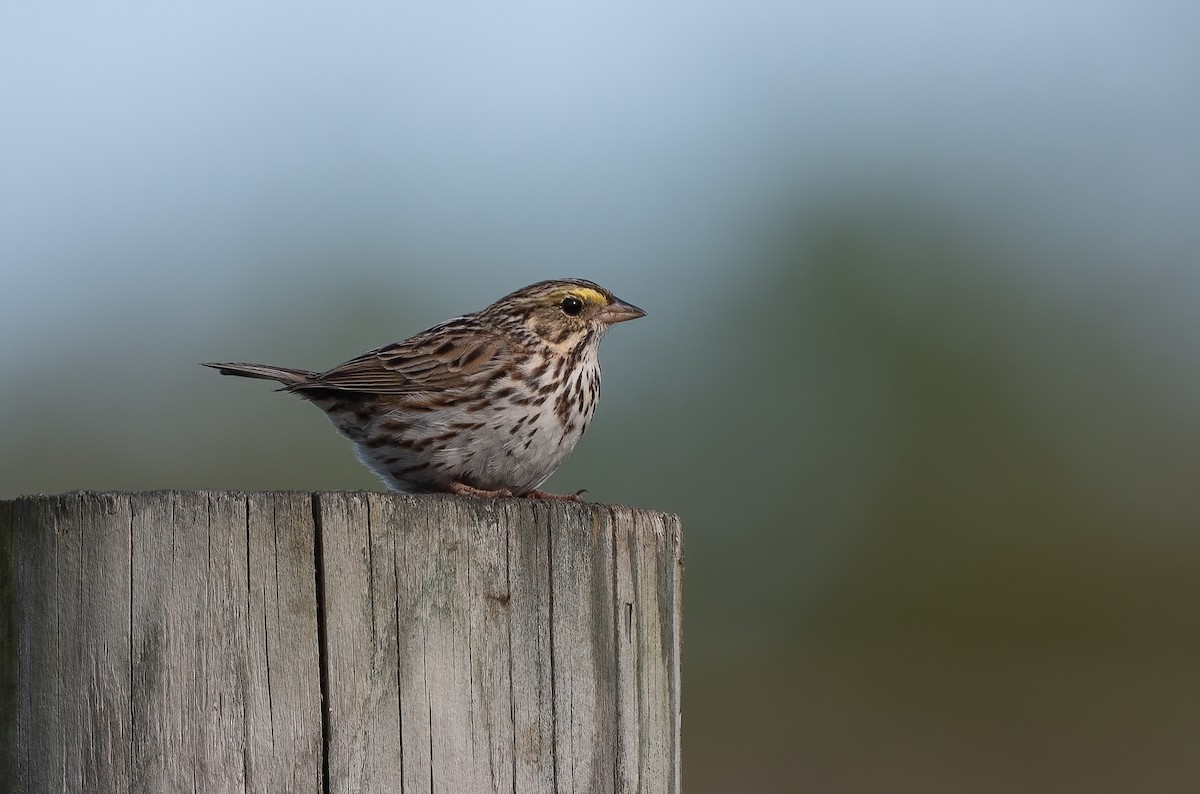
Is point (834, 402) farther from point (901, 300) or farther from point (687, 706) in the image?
point (687, 706)

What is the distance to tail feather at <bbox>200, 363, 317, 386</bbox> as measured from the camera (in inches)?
248

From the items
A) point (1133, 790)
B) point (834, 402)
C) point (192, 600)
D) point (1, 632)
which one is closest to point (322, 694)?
point (192, 600)

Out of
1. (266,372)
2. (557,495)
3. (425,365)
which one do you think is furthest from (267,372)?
(557,495)

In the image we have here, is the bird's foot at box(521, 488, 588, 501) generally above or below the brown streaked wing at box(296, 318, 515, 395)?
below

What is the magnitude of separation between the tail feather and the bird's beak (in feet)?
4.48

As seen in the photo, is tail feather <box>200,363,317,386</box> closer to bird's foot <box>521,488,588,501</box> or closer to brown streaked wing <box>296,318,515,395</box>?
brown streaked wing <box>296,318,515,395</box>

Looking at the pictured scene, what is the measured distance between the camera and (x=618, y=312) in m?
6.75

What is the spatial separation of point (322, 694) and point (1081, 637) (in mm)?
11571

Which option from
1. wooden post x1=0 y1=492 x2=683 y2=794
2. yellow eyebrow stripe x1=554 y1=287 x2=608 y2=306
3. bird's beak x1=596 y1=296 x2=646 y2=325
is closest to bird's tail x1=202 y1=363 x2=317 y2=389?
yellow eyebrow stripe x1=554 y1=287 x2=608 y2=306

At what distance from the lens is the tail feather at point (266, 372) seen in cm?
630

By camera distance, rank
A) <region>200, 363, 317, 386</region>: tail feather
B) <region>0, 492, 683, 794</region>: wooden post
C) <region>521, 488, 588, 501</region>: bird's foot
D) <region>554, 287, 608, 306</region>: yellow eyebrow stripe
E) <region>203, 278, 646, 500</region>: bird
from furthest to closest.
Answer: <region>554, 287, 608, 306</region>: yellow eyebrow stripe, <region>200, 363, 317, 386</region>: tail feather, <region>203, 278, 646, 500</region>: bird, <region>521, 488, 588, 501</region>: bird's foot, <region>0, 492, 683, 794</region>: wooden post

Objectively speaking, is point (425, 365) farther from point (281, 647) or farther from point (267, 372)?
point (281, 647)

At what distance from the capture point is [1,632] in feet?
11.0

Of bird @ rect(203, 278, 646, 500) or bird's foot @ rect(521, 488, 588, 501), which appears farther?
bird @ rect(203, 278, 646, 500)
